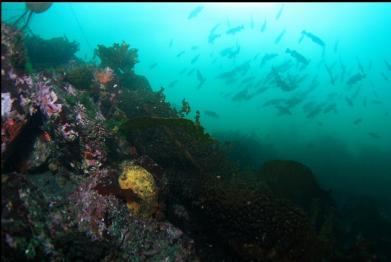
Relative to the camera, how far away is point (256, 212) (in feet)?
18.3

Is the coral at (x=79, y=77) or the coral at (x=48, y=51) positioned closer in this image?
the coral at (x=79, y=77)

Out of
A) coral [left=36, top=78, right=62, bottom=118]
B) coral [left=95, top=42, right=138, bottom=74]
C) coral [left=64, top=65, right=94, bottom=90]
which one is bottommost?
coral [left=36, top=78, right=62, bottom=118]

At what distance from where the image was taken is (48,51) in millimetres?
11906

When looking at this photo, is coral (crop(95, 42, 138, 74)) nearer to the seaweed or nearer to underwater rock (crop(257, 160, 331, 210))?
the seaweed

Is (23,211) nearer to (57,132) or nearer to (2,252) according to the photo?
(2,252)

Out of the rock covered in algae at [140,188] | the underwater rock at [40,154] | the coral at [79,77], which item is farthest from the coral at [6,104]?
the coral at [79,77]

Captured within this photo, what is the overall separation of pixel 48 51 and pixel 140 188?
9.00m

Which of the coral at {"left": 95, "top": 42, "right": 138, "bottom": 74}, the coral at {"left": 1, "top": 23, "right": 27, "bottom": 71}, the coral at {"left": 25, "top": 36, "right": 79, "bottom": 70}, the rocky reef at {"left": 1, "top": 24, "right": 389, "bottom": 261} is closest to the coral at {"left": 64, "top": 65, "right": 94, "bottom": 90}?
the rocky reef at {"left": 1, "top": 24, "right": 389, "bottom": 261}

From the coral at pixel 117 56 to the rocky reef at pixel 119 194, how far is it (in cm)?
481

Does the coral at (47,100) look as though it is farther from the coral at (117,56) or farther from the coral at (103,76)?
the coral at (117,56)

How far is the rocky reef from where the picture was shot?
421 centimetres

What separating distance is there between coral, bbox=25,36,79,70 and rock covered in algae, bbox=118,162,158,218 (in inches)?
304

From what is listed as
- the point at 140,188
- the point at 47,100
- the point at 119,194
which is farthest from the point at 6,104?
the point at 140,188

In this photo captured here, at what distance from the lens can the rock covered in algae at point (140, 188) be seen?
526cm
